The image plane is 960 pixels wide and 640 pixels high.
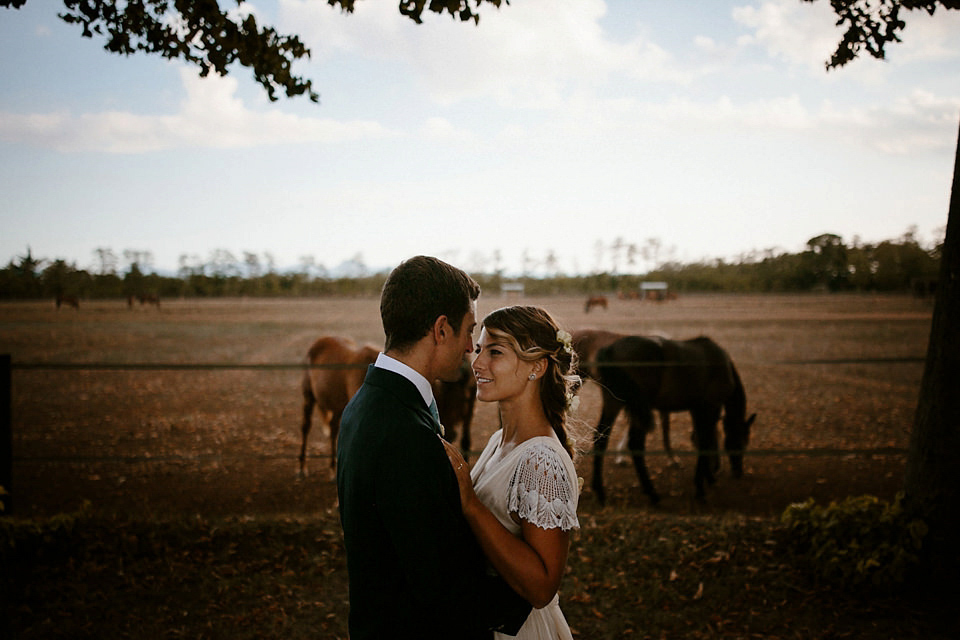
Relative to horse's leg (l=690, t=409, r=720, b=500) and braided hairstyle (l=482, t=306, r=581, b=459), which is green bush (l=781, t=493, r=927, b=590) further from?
braided hairstyle (l=482, t=306, r=581, b=459)

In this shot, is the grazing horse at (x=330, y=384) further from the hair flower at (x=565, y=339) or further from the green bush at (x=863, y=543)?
the hair flower at (x=565, y=339)

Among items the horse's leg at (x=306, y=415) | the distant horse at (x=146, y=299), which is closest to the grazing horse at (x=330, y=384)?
the horse's leg at (x=306, y=415)

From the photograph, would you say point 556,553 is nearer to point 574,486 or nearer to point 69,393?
point 574,486

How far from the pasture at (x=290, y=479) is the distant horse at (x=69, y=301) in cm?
13

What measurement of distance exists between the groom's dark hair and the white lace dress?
18.4 inches

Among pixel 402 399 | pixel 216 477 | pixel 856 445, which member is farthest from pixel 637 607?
pixel 856 445

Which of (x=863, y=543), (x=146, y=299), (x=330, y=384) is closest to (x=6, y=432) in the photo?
(x=330, y=384)

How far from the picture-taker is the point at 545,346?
173 centimetres

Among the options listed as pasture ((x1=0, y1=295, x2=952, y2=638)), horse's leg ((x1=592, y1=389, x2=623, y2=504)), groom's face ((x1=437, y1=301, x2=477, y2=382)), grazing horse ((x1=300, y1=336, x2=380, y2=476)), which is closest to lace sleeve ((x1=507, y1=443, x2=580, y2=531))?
groom's face ((x1=437, y1=301, x2=477, y2=382))

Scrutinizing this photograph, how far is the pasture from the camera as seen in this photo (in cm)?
336

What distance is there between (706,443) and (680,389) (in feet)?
2.02

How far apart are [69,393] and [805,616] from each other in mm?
11437

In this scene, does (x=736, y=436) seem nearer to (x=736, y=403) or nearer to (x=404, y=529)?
(x=736, y=403)

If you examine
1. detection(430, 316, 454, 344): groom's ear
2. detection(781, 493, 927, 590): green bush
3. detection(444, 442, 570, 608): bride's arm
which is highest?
detection(430, 316, 454, 344): groom's ear
